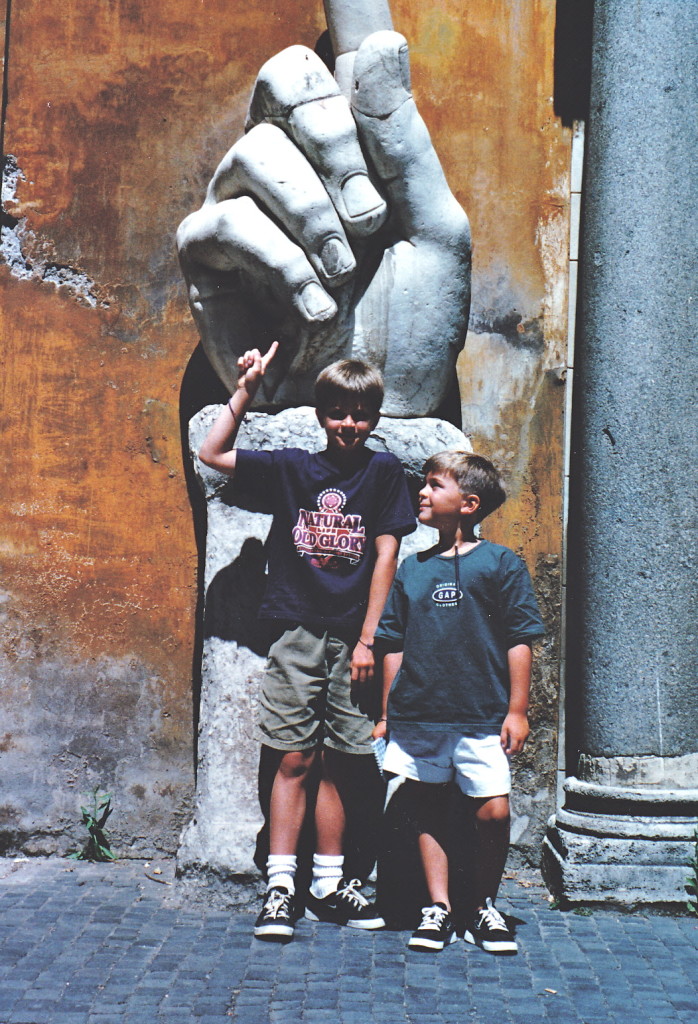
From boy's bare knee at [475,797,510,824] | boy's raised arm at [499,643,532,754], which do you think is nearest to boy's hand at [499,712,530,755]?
boy's raised arm at [499,643,532,754]

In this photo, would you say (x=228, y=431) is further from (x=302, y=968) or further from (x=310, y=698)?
(x=302, y=968)

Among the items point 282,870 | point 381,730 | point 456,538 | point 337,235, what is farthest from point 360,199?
point 282,870

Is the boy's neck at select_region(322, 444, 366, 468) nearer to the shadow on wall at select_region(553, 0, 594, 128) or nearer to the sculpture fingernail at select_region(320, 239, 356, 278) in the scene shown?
the sculpture fingernail at select_region(320, 239, 356, 278)

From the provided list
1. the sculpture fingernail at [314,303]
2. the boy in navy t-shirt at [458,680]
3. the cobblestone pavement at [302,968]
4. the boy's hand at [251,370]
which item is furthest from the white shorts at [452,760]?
the sculpture fingernail at [314,303]

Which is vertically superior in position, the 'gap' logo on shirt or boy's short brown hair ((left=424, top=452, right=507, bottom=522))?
boy's short brown hair ((left=424, top=452, right=507, bottom=522))

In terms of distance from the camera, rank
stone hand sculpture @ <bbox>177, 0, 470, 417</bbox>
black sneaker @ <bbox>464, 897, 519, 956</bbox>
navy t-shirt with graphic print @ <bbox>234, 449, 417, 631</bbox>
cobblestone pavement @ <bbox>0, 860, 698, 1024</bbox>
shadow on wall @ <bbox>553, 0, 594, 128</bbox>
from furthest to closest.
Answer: shadow on wall @ <bbox>553, 0, 594, 128</bbox>
stone hand sculpture @ <bbox>177, 0, 470, 417</bbox>
navy t-shirt with graphic print @ <bbox>234, 449, 417, 631</bbox>
black sneaker @ <bbox>464, 897, 519, 956</bbox>
cobblestone pavement @ <bbox>0, 860, 698, 1024</bbox>

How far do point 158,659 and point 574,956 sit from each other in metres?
1.61

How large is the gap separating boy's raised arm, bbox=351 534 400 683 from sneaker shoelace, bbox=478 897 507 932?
696 mm

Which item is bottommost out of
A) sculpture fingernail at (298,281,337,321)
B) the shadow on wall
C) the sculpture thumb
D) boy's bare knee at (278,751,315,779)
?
boy's bare knee at (278,751,315,779)

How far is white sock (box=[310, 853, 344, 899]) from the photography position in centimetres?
304

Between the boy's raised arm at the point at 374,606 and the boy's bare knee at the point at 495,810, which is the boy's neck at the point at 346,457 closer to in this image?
the boy's raised arm at the point at 374,606

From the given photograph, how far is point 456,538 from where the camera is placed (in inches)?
120

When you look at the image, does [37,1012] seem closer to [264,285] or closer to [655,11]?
[264,285]

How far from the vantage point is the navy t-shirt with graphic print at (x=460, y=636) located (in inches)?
115
